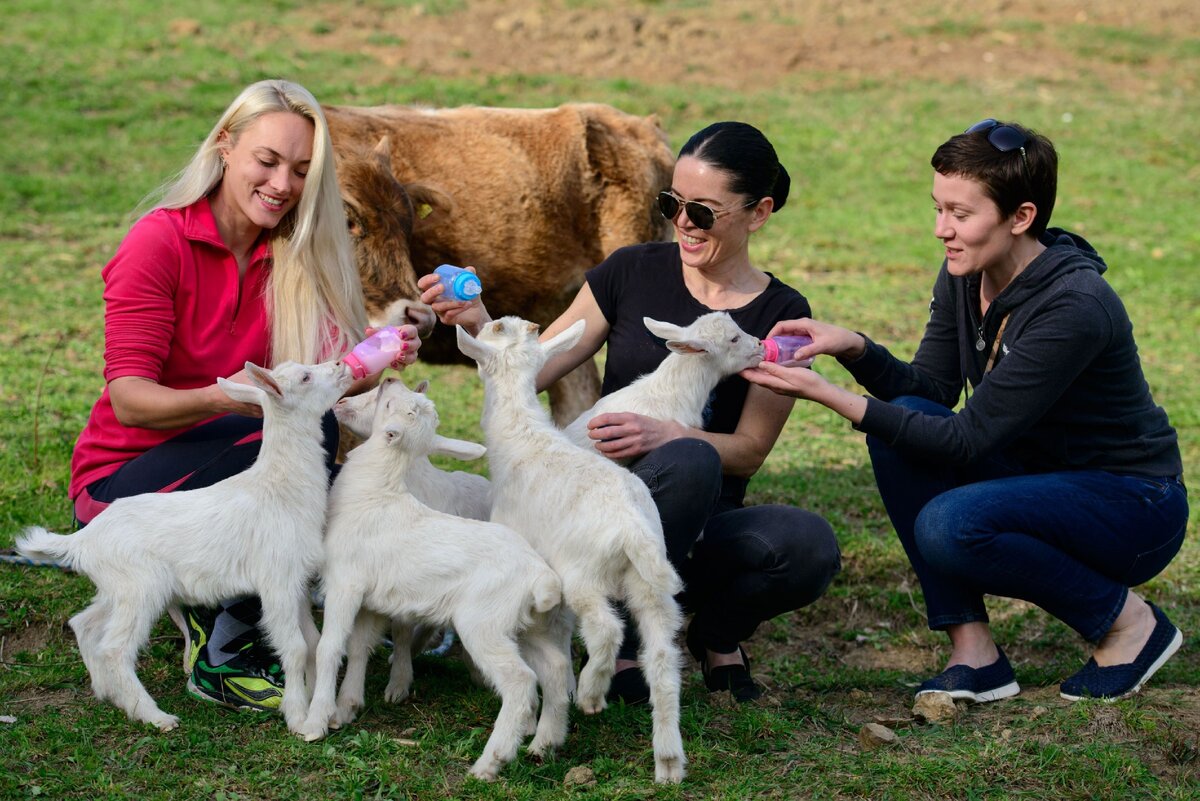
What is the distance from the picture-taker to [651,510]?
3822 mm

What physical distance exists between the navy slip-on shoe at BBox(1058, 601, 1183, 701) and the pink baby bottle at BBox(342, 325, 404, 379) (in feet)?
8.14

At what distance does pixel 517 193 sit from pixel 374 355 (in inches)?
148

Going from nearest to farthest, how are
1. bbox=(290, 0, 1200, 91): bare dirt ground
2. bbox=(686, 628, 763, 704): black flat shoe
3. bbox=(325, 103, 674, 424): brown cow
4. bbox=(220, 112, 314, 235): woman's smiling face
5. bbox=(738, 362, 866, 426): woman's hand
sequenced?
1. bbox=(738, 362, 866, 426): woman's hand
2. bbox=(220, 112, 314, 235): woman's smiling face
3. bbox=(686, 628, 763, 704): black flat shoe
4. bbox=(325, 103, 674, 424): brown cow
5. bbox=(290, 0, 1200, 91): bare dirt ground

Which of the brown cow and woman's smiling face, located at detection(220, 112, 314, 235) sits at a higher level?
woman's smiling face, located at detection(220, 112, 314, 235)

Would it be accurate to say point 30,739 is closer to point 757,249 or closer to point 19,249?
point 19,249

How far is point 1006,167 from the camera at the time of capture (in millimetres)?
4156

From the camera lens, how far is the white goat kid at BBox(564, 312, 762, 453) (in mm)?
4258

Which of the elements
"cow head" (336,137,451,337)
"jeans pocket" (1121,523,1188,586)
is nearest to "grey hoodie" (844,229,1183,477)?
"jeans pocket" (1121,523,1188,586)

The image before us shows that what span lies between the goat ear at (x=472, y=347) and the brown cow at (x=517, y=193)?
2.52 meters

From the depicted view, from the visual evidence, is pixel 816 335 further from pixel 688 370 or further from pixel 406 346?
pixel 406 346

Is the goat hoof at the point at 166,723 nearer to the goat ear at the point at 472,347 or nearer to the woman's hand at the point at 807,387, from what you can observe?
the goat ear at the point at 472,347

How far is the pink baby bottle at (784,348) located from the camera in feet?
14.1

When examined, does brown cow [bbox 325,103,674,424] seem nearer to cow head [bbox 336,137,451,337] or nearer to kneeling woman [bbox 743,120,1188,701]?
cow head [bbox 336,137,451,337]

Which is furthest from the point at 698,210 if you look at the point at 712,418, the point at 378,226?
the point at 378,226
